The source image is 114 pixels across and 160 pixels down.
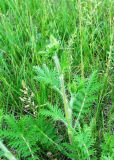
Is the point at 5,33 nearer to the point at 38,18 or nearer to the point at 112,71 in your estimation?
the point at 38,18

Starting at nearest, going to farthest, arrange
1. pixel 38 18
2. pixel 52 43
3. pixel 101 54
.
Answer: pixel 52 43, pixel 101 54, pixel 38 18

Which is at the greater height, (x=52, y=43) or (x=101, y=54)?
(x=101, y=54)

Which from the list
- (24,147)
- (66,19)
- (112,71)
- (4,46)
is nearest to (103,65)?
(112,71)

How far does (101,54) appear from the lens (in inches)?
73.7

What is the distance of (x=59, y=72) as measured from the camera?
116 cm

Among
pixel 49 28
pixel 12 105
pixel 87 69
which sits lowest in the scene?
pixel 12 105

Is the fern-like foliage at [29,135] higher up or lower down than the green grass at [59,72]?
lower down

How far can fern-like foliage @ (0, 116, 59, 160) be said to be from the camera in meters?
1.27

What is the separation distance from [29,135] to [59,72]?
0.29 metres

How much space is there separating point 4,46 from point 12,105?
452mm

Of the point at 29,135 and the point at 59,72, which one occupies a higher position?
the point at 59,72

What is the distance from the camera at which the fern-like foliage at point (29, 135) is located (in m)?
1.27

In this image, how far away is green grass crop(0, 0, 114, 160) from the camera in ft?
4.23

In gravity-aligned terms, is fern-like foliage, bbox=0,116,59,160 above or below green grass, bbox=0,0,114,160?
below
